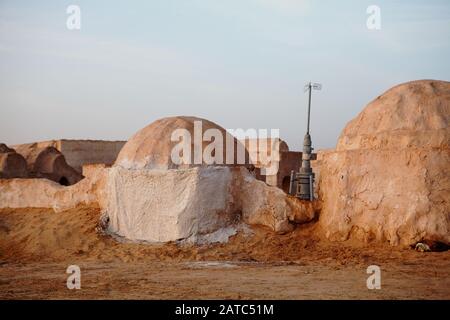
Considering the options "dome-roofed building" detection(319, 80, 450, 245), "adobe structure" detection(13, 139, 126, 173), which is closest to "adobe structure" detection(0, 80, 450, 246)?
"dome-roofed building" detection(319, 80, 450, 245)

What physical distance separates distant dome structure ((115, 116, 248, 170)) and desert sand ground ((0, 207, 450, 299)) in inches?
70.0

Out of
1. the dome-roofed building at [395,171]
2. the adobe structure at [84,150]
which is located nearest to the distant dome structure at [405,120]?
the dome-roofed building at [395,171]

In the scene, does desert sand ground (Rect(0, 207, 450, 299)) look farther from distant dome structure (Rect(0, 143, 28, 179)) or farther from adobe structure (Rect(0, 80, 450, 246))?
distant dome structure (Rect(0, 143, 28, 179))

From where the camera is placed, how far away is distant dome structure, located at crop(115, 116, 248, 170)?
500 inches

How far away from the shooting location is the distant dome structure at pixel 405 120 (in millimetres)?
11188

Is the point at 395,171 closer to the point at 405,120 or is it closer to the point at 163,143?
the point at 405,120

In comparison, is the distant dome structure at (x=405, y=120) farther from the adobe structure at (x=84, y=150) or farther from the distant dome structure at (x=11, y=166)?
the adobe structure at (x=84, y=150)

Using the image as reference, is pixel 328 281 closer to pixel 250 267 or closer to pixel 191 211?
pixel 250 267

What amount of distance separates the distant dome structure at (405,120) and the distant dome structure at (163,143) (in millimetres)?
2986

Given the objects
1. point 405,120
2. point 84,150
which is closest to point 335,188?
point 405,120

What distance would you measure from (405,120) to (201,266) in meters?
5.15

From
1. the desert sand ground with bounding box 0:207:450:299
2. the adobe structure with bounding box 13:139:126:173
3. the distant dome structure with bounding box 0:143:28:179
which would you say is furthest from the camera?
the adobe structure with bounding box 13:139:126:173
